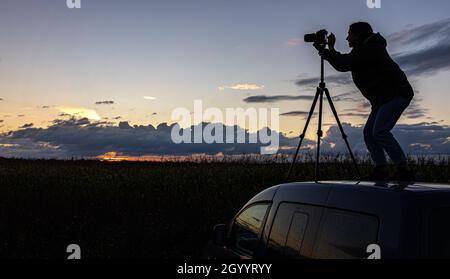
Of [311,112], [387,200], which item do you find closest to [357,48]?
[311,112]

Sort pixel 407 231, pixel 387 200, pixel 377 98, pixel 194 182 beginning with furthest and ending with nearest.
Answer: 1. pixel 194 182
2. pixel 377 98
3. pixel 387 200
4. pixel 407 231

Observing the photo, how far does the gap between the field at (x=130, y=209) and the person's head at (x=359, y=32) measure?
229 inches

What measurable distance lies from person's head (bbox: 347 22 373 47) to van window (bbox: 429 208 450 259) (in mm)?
5166

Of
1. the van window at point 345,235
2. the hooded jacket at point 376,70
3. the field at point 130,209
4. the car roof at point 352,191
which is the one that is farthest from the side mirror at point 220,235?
the field at point 130,209

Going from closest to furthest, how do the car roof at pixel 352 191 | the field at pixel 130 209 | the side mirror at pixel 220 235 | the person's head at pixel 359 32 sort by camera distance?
the car roof at pixel 352 191 < the side mirror at pixel 220 235 < the person's head at pixel 359 32 < the field at pixel 130 209

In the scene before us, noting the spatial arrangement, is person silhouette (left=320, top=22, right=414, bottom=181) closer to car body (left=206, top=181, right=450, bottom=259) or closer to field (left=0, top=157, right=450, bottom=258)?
car body (left=206, top=181, right=450, bottom=259)

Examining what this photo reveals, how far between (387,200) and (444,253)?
43cm

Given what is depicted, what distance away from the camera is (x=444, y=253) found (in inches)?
119

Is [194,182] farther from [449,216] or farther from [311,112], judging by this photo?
[449,216]

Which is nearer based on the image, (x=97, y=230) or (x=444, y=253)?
(x=444, y=253)

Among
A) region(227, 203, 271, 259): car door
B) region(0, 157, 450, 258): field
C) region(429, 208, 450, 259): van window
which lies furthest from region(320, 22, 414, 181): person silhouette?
region(0, 157, 450, 258): field

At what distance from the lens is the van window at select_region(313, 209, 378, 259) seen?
3236 millimetres

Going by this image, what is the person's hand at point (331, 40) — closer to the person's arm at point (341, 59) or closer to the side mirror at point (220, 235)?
the person's arm at point (341, 59)

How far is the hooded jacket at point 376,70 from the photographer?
24.4 feet
